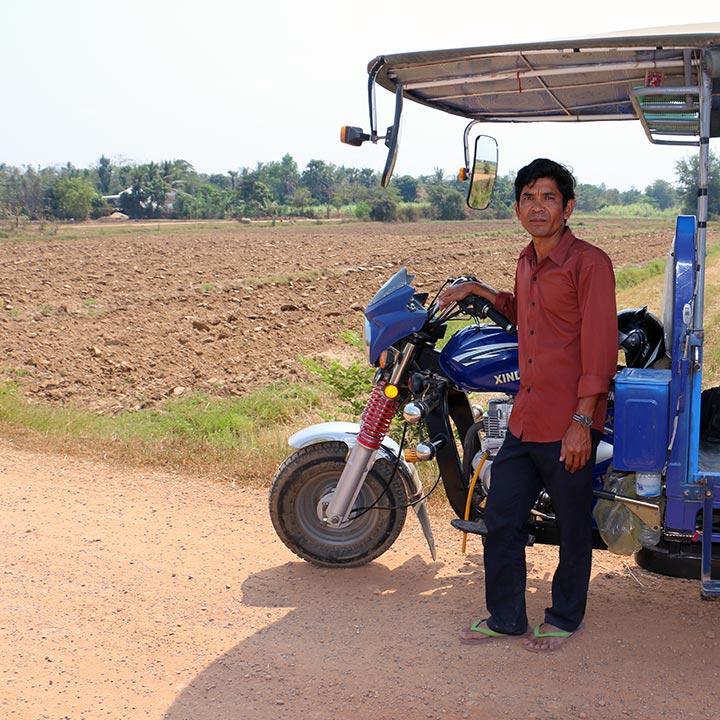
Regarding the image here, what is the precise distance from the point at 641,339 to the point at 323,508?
1687mm

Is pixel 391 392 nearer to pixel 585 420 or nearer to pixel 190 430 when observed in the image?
pixel 585 420

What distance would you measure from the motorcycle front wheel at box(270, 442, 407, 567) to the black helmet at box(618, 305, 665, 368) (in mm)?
1250

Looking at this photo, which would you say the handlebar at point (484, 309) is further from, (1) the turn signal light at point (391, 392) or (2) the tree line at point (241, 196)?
(2) the tree line at point (241, 196)

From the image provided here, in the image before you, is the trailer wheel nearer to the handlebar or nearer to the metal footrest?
the metal footrest

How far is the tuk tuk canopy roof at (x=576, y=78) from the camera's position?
3.36 m

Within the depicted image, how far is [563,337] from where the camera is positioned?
11.9ft

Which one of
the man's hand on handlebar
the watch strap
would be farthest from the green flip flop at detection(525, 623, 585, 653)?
the man's hand on handlebar

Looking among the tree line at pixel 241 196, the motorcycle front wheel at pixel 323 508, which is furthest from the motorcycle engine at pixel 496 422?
the tree line at pixel 241 196

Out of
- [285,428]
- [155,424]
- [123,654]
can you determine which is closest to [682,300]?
[123,654]

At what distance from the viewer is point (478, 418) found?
4.37m

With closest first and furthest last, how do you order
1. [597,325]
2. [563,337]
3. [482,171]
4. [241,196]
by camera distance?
[597,325], [563,337], [482,171], [241,196]

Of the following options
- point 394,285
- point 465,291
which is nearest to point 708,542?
point 465,291

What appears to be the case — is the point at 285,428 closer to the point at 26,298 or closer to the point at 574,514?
the point at 574,514

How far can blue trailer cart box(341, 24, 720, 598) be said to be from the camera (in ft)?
11.1
